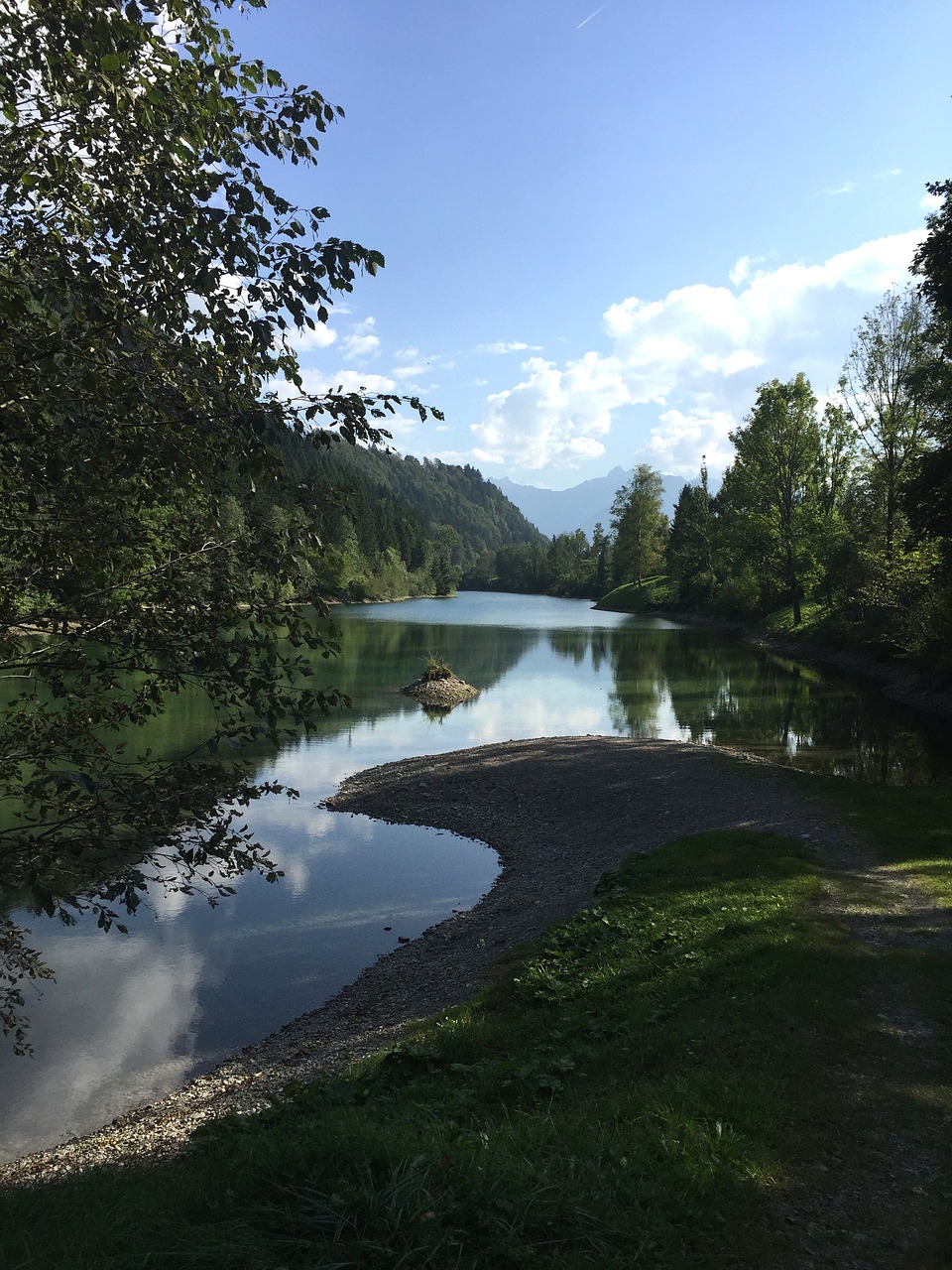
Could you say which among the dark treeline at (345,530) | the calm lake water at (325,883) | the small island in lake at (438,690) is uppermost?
the dark treeline at (345,530)

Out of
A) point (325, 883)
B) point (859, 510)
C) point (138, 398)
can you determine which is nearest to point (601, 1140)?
point (138, 398)

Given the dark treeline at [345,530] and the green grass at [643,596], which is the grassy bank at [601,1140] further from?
the green grass at [643,596]

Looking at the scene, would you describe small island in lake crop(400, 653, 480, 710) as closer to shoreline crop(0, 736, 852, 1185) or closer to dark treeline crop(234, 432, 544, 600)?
dark treeline crop(234, 432, 544, 600)

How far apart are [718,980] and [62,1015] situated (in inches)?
410

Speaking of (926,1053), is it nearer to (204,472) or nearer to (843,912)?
(843,912)

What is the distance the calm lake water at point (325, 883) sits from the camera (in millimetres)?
12211

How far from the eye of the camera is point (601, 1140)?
6016mm

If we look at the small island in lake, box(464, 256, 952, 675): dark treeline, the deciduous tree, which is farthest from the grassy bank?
the small island in lake

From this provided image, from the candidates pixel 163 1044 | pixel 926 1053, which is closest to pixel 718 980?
pixel 926 1053

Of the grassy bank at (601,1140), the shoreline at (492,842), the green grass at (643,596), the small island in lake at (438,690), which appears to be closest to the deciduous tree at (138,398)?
the grassy bank at (601,1140)

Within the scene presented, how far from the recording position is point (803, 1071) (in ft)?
25.4

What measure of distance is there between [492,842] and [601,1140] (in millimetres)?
17174

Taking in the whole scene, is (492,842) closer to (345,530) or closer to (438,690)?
(438,690)

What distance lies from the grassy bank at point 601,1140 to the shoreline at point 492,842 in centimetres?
198
